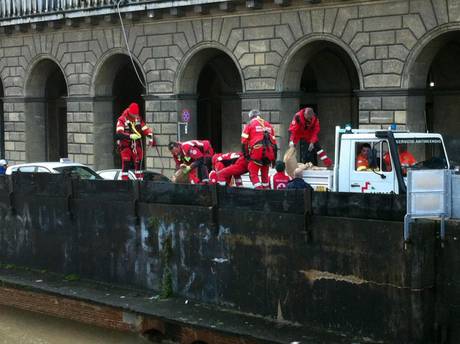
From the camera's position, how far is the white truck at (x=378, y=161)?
13391 mm

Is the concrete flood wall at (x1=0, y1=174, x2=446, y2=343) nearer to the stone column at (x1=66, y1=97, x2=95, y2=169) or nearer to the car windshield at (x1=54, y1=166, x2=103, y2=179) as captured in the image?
the car windshield at (x1=54, y1=166, x2=103, y2=179)

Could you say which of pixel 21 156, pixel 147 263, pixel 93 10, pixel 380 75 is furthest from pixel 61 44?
pixel 147 263

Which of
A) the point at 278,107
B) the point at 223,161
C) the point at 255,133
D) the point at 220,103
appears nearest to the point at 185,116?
the point at 278,107

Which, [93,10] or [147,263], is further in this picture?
[93,10]

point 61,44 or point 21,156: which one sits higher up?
point 61,44

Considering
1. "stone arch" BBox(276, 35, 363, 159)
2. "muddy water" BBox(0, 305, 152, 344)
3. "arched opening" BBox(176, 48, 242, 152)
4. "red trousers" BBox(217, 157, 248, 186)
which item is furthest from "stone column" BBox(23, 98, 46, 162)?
"red trousers" BBox(217, 157, 248, 186)

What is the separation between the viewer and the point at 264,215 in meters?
10.3

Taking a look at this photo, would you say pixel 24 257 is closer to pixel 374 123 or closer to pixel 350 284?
pixel 350 284

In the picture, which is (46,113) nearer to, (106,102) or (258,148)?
(106,102)

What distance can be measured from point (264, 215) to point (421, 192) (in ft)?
7.76

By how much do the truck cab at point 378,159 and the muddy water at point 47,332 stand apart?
194 inches

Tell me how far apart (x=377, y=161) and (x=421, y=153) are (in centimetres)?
155

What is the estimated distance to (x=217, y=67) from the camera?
104ft

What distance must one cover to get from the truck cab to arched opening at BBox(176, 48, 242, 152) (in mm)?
15705
